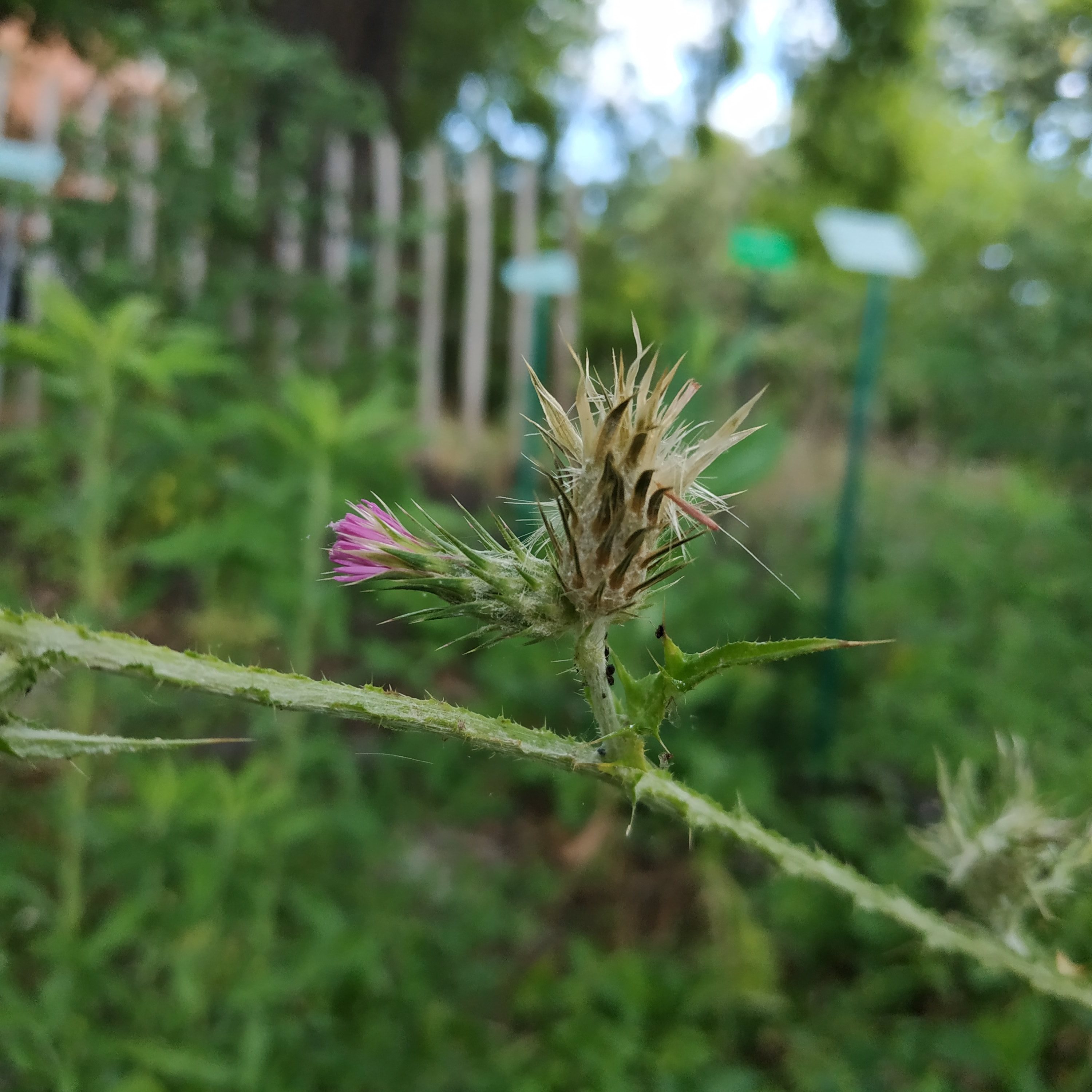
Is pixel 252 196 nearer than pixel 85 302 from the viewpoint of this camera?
No

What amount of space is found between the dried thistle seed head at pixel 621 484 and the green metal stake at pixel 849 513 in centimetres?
278

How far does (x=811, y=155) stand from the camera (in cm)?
949

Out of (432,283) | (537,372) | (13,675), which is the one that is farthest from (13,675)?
(432,283)

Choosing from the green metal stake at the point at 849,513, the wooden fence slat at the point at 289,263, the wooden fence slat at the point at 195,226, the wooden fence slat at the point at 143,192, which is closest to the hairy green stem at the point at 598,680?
the green metal stake at the point at 849,513

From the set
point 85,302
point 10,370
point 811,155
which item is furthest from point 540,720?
point 811,155

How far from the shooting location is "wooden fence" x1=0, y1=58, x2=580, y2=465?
3.73 meters

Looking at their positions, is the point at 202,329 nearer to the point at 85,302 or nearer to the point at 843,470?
the point at 85,302

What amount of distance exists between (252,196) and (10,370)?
175 centimetres

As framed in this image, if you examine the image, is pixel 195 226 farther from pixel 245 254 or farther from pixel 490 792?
pixel 490 792

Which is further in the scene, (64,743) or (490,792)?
(490,792)

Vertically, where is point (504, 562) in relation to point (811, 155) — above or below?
below

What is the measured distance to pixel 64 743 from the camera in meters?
0.52

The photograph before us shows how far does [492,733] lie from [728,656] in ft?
0.58

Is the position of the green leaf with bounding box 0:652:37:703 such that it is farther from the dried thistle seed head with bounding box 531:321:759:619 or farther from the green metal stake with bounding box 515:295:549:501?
the green metal stake with bounding box 515:295:549:501
